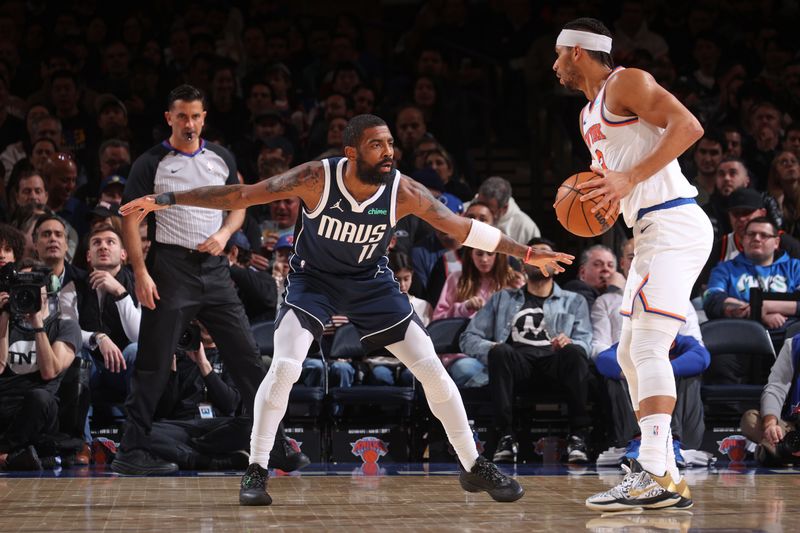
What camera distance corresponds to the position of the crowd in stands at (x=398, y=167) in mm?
7500

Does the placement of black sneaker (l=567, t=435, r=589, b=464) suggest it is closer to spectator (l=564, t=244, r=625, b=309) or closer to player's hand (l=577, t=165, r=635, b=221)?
spectator (l=564, t=244, r=625, b=309)

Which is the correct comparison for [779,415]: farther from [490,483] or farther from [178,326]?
[178,326]

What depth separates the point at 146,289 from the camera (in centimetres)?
654

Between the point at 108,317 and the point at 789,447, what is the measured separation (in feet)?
14.9

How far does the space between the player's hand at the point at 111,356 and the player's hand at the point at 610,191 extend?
3807mm

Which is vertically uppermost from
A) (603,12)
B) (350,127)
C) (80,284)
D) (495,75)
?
(603,12)

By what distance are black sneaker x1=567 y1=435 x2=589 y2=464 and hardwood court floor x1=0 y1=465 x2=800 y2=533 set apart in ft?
2.64

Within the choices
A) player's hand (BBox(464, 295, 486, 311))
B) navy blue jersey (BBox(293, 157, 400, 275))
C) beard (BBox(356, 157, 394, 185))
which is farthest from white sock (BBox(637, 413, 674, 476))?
player's hand (BBox(464, 295, 486, 311))

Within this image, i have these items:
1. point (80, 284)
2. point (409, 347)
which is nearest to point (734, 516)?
point (409, 347)

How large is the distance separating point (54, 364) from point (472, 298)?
293cm

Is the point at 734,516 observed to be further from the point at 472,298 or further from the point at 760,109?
the point at 760,109

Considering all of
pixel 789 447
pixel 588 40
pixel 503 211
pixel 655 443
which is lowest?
pixel 789 447

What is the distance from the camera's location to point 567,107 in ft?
38.1

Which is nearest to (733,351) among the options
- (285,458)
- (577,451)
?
(577,451)
